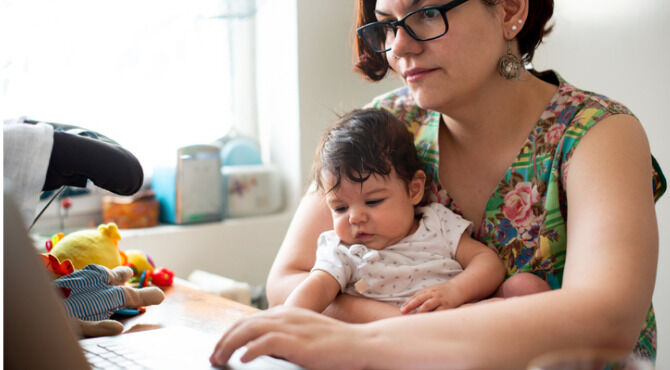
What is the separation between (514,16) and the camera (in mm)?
1255

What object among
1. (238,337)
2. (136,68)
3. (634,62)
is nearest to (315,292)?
(238,337)

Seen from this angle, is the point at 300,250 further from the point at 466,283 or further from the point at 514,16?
the point at 514,16

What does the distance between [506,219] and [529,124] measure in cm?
20

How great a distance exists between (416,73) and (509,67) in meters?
0.20

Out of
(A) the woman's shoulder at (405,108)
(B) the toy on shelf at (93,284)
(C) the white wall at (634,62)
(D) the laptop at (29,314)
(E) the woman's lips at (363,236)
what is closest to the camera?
(D) the laptop at (29,314)

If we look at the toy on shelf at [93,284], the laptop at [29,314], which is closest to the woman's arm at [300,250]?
the toy on shelf at [93,284]

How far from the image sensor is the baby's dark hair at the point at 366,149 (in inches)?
48.9

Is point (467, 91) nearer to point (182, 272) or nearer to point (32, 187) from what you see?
point (32, 187)

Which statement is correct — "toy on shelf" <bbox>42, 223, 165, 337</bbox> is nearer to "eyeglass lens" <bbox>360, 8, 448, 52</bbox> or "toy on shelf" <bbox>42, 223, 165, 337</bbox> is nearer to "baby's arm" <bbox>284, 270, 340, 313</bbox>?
"baby's arm" <bbox>284, 270, 340, 313</bbox>

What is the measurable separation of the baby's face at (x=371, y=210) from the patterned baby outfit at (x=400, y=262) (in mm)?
22

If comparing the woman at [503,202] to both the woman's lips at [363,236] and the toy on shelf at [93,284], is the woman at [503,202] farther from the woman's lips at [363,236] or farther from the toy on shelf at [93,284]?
the toy on shelf at [93,284]

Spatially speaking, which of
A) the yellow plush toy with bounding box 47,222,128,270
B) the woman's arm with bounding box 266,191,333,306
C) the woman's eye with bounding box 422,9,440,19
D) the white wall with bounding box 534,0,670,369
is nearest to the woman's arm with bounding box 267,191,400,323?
the woman's arm with bounding box 266,191,333,306

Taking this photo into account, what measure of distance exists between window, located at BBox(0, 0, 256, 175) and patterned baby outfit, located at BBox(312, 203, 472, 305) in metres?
1.31

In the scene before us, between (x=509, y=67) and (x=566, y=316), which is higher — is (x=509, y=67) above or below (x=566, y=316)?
above
